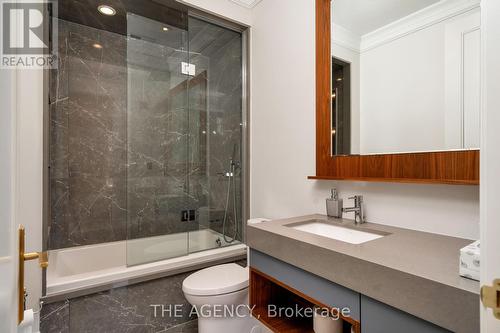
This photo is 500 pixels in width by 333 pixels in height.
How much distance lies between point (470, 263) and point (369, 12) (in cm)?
137

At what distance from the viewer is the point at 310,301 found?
1078 millimetres

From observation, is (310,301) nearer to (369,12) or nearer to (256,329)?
(256,329)

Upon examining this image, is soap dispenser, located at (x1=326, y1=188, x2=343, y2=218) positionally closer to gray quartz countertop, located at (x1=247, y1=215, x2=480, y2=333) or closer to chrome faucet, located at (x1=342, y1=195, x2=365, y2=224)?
chrome faucet, located at (x1=342, y1=195, x2=365, y2=224)

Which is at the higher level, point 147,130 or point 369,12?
point 369,12

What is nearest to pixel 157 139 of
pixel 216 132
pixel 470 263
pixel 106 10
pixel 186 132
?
pixel 186 132

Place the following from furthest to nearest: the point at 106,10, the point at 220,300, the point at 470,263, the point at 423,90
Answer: the point at 106,10, the point at 220,300, the point at 423,90, the point at 470,263

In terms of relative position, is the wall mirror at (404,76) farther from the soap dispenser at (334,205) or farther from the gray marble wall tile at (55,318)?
the gray marble wall tile at (55,318)

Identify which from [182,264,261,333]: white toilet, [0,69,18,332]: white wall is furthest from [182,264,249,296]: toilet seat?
[0,69,18,332]: white wall

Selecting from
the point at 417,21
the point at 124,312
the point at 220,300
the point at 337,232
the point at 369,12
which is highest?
the point at 369,12

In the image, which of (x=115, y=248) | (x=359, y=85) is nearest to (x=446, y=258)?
(x=359, y=85)

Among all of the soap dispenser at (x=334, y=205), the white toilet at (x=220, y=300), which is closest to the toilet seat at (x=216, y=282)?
the white toilet at (x=220, y=300)

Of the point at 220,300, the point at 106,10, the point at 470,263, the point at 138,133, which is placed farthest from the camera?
the point at 138,133

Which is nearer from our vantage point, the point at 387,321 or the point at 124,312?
the point at 387,321

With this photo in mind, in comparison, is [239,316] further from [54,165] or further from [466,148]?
[54,165]
